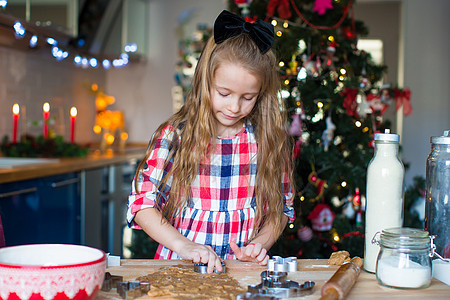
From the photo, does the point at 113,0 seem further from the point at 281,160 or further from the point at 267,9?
the point at 281,160

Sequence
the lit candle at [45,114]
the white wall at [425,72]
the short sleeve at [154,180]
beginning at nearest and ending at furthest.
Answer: the short sleeve at [154,180]
the lit candle at [45,114]
the white wall at [425,72]

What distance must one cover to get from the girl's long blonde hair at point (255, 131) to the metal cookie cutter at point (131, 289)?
0.43m

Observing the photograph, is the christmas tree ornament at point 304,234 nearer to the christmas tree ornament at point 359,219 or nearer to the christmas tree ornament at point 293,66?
the christmas tree ornament at point 359,219

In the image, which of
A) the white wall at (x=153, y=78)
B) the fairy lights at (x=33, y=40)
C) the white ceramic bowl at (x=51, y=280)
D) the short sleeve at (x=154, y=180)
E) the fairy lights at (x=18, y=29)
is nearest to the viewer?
the white ceramic bowl at (x=51, y=280)

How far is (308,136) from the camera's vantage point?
2328mm

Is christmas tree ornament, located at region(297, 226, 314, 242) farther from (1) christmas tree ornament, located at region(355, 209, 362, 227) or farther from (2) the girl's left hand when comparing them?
(2) the girl's left hand

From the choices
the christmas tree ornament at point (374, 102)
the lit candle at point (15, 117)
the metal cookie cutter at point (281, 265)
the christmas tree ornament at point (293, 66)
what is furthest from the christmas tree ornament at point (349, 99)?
the lit candle at point (15, 117)

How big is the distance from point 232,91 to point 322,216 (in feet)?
3.98

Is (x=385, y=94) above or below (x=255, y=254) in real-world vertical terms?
above

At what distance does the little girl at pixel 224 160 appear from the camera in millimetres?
1209

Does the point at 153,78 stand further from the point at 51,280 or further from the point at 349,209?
the point at 51,280

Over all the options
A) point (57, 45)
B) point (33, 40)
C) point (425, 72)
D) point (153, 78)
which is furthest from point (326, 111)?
point (153, 78)

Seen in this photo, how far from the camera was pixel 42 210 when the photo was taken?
8.46 ft

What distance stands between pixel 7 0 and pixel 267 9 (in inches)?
51.7
